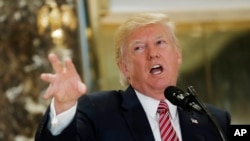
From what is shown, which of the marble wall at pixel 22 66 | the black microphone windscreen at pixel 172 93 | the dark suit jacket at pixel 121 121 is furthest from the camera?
the marble wall at pixel 22 66

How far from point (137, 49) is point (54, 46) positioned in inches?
92.5

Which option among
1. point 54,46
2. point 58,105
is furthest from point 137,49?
point 54,46

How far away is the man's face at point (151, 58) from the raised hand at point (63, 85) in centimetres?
53

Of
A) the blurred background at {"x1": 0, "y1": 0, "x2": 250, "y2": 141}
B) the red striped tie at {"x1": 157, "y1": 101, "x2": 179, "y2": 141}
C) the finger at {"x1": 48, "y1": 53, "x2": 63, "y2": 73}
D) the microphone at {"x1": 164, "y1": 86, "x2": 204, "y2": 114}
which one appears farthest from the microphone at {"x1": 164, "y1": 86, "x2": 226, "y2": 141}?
the blurred background at {"x1": 0, "y1": 0, "x2": 250, "y2": 141}

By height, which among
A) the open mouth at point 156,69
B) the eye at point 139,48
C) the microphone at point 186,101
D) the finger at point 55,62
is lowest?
the open mouth at point 156,69

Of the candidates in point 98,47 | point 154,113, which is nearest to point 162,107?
point 154,113

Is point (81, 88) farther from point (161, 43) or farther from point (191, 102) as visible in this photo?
point (161, 43)

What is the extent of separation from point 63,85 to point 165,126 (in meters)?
0.54

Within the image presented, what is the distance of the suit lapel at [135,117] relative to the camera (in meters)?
2.21

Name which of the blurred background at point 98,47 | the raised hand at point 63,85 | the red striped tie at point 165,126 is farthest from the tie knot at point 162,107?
the blurred background at point 98,47

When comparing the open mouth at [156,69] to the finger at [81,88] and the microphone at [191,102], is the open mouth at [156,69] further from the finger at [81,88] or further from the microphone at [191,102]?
the finger at [81,88]

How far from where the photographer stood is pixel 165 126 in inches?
88.0

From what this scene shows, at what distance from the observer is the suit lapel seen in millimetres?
2213

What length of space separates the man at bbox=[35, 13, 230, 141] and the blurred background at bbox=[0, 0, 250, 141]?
2205 mm
